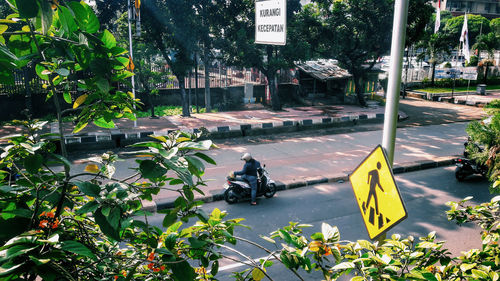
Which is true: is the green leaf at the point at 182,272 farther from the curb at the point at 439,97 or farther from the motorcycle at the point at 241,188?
the curb at the point at 439,97

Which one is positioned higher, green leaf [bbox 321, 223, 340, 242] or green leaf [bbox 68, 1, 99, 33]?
green leaf [bbox 68, 1, 99, 33]

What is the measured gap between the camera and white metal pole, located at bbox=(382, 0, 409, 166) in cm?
320

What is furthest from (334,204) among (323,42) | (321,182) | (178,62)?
(323,42)

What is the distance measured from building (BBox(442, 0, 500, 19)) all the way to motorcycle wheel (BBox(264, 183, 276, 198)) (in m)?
55.7

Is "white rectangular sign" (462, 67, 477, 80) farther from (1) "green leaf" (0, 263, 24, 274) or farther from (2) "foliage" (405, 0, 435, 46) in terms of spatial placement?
(1) "green leaf" (0, 263, 24, 274)

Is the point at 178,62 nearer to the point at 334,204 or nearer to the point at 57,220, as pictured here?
the point at 334,204

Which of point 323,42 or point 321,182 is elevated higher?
point 323,42

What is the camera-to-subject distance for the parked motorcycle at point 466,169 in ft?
35.5

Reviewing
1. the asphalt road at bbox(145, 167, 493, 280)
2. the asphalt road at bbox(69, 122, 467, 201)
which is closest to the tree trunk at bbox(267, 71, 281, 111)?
the asphalt road at bbox(69, 122, 467, 201)

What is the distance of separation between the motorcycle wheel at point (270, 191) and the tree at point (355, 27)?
12.5 metres

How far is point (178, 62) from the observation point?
17969 mm

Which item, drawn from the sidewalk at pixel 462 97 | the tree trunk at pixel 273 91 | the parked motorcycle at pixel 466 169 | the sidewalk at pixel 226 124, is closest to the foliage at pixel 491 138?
the parked motorcycle at pixel 466 169

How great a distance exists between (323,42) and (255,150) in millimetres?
9336

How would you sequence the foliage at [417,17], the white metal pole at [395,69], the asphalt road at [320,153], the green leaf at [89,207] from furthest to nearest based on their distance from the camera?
the foliage at [417,17] < the asphalt road at [320,153] < the white metal pole at [395,69] < the green leaf at [89,207]
